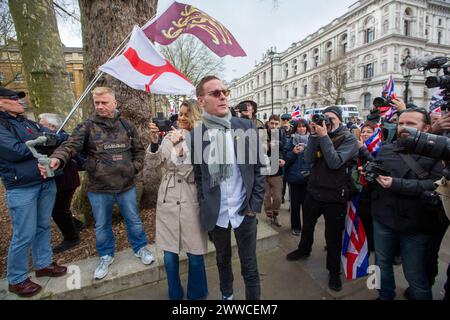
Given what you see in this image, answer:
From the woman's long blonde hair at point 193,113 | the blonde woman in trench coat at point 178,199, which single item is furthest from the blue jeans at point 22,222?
the woman's long blonde hair at point 193,113

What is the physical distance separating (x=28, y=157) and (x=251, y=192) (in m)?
2.34

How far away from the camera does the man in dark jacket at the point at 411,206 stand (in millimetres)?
2018

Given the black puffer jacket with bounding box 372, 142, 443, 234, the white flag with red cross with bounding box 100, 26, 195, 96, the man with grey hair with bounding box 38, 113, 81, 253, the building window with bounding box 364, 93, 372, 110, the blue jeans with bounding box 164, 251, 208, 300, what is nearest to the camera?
the black puffer jacket with bounding box 372, 142, 443, 234

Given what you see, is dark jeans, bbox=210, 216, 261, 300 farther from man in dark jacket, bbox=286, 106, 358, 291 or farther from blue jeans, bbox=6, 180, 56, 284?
blue jeans, bbox=6, 180, 56, 284

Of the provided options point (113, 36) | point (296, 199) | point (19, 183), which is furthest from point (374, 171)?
point (113, 36)

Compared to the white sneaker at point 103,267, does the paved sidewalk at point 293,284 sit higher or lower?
lower

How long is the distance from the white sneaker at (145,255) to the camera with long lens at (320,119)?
2.59 meters

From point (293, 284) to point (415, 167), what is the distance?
1.80 metres

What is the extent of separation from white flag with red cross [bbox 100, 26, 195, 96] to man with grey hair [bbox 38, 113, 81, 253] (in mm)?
1564

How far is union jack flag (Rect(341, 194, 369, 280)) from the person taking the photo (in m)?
2.68

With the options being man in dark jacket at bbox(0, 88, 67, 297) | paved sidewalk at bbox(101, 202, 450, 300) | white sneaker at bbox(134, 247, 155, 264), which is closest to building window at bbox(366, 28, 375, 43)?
paved sidewalk at bbox(101, 202, 450, 300)

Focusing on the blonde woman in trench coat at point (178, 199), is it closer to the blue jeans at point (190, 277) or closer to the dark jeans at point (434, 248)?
the blue jeans at point (190, 277)

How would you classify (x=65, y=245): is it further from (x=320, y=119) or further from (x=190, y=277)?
(x=320, y=119)
